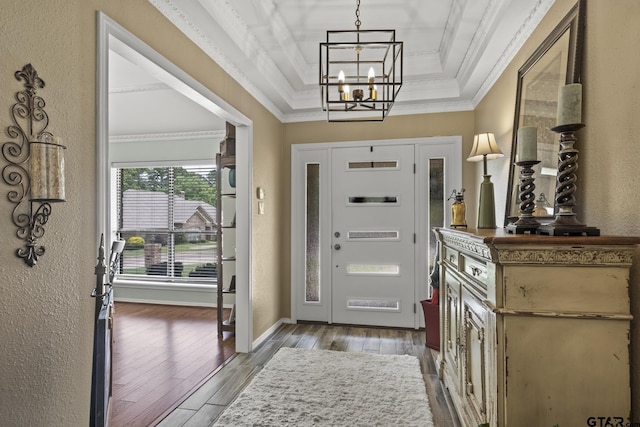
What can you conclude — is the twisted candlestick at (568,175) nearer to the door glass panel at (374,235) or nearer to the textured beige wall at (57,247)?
the textured beige wall at (57,247)

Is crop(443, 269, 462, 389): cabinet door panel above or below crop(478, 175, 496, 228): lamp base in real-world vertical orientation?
below

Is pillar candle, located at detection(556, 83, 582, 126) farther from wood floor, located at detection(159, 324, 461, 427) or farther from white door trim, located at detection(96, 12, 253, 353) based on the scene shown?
white door trim, located at detection(96, 12, 253, 353)

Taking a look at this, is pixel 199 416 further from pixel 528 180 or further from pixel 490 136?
pixel 490 136

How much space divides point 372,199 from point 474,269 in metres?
2.53

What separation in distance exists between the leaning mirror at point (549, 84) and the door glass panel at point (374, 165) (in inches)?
73.8

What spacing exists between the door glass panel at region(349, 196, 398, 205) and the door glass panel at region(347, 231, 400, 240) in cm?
36

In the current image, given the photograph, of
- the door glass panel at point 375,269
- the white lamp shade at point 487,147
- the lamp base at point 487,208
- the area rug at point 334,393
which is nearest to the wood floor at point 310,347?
the area rug at point 334,393

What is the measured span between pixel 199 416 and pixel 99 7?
244 centimetres

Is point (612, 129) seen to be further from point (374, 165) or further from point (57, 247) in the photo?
point (374, 165)

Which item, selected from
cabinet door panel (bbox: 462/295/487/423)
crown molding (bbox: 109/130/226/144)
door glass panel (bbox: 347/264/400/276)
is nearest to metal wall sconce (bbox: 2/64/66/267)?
cabinet door panel (bbox: 462/295/487/423)

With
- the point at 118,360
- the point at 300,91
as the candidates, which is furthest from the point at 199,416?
the point at 300,91

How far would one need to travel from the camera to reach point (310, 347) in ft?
12.0

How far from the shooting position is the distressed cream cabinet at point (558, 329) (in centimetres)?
133

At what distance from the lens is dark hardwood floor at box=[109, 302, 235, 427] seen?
100 inches
